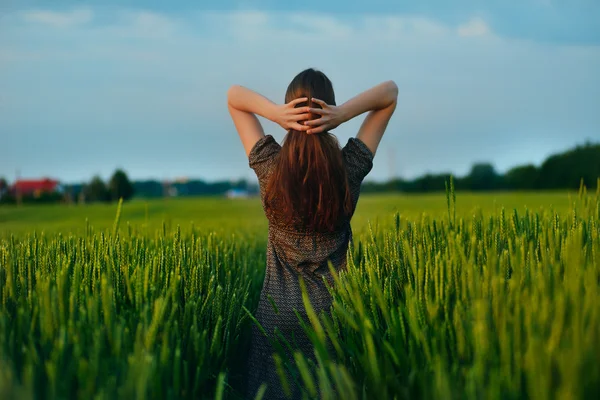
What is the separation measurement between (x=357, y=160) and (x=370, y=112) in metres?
0.34

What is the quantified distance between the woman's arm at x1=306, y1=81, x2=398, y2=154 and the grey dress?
0.37 feet

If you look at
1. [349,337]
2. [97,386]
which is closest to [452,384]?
[349,337]

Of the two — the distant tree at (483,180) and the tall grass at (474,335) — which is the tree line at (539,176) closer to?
the distant tree at (483,180)

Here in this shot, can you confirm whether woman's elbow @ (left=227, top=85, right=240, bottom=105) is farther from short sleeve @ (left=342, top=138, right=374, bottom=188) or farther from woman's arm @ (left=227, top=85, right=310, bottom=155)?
short sleeve @ (left=342, top=138, right=374, bottom=188)

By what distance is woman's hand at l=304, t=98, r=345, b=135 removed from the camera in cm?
252

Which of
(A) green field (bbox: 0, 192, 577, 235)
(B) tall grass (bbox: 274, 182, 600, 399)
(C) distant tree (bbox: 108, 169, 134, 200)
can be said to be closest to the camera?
(B) tall grass (bbox: 274, 182, 600, 399)

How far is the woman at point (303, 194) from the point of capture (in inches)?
99.3

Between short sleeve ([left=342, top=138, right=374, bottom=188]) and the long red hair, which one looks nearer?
the long red hair

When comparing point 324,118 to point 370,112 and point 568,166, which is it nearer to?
point 370,112

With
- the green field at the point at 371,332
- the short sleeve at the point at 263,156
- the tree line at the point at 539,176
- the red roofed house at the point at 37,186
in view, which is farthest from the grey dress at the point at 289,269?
the red roofed house at the point at 37,186

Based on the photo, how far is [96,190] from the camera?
35906 millimetres

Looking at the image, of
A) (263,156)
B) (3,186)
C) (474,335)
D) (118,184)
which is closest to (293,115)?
(263,156)

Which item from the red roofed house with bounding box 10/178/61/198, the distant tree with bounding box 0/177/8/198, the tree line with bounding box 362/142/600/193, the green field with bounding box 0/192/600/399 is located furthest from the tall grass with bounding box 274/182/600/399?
the red roofed house with bounding box 10/178/61/198

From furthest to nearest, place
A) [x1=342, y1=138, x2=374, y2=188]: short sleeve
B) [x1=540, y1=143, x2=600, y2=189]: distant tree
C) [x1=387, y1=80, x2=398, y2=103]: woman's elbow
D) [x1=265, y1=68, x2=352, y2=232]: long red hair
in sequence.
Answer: [x1=540, y1=143, x2=600, y2=189]: distant tree → [x1=387, y1=80, x2=398, y2=103]: woman's elbow → [x1=342, y1=138, x2=374, y2=188]: short sleeve → [x1=265, y1=68, x2=352, y2=232]: long red hair
